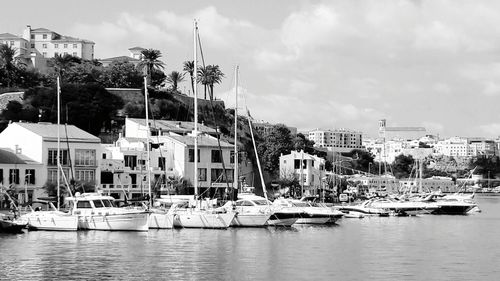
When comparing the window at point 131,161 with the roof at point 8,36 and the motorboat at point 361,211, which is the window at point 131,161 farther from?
the roof at point 8,36

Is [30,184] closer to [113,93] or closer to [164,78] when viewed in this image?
[113,93]

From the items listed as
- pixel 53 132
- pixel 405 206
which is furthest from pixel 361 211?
pixel 53 132

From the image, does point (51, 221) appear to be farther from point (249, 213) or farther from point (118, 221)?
point (249, 213)

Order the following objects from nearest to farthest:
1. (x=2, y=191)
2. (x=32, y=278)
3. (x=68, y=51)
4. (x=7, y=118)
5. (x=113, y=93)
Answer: (x=32, y=278) → (x=2, y=191) → (x=7, y=118) → (x=113, y=93) → (x=68, y=51)

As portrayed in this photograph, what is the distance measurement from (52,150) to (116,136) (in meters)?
33.4

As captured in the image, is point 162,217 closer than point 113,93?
Yes

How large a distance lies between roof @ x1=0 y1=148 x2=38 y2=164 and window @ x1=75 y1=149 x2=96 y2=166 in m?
4.98

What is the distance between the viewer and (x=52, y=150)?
88.3 meters

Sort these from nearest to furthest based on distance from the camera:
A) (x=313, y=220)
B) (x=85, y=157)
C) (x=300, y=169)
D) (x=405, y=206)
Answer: (x=313, y=220)
(x=85, y=157)
(x=405, y=206)
(x=300, y=169)

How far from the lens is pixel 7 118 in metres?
120

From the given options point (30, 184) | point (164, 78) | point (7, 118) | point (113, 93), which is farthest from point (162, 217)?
point (164, 78)

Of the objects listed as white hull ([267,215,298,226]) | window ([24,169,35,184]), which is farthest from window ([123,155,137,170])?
white hull ([267,215,298,226])

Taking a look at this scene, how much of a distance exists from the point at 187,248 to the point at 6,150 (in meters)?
39.1

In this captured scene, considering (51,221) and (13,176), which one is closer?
(51,221)
